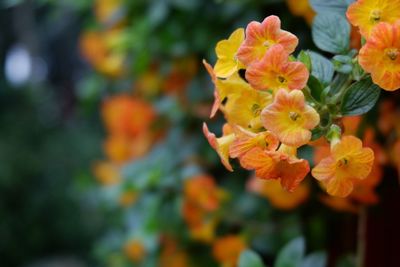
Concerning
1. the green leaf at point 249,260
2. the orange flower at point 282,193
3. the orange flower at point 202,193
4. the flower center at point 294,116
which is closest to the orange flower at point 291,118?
the flower center at point 294,116

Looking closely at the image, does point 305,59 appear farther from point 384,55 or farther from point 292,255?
point 292,255

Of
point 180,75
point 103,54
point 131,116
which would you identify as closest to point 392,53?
point 180,75

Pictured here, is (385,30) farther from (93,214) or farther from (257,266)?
(93,214)

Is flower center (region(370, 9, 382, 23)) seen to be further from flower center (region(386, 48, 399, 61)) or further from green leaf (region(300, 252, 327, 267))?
green leaf (region(300, 252, 327, 267))

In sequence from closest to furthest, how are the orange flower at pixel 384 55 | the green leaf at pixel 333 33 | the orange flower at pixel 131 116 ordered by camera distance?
the orange flower at pixel 384 55
the green leaf at pixel 333 33
the orange flower at pixel 131 116

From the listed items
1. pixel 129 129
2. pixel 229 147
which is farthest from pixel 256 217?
pixel 229 147

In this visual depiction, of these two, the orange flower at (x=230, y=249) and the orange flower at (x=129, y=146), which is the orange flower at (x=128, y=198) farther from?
the orange flower at (x=230, y=249)

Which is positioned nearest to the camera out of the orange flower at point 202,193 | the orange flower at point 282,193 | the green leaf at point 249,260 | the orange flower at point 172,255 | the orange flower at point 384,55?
the orange flower at point 384,55
